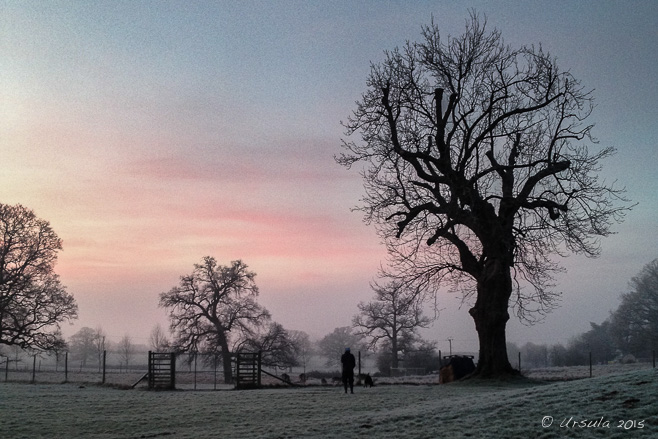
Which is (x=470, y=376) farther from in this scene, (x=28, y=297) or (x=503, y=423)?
(x=28, y=297)

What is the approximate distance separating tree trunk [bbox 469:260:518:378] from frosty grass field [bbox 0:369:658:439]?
2.33 m

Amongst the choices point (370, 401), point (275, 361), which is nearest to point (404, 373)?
point (275, 361)

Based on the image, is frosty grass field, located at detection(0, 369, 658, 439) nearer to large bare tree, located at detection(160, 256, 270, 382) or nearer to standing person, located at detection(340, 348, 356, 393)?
standing person, located at detection(340, 348, 356, 393)

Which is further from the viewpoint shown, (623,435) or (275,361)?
(275,361)

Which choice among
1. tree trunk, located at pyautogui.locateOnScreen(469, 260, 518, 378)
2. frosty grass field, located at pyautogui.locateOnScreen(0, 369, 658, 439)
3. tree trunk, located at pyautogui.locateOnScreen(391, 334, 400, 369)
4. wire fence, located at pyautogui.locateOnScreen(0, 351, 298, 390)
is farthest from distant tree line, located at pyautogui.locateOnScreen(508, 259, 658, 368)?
frosty grass field, located at pyautogui.locateOnScreen(0, 369, 658, 439)

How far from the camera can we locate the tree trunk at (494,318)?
2416 cm

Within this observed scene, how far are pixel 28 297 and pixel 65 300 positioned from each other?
2.71 meters

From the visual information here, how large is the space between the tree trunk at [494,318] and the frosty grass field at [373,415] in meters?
2.33

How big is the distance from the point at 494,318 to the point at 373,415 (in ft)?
38.9

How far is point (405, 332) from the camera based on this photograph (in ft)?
249

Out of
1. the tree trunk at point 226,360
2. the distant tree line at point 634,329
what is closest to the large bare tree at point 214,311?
the tree trunk at point 226,360

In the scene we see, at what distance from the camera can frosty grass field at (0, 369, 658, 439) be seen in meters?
10.2

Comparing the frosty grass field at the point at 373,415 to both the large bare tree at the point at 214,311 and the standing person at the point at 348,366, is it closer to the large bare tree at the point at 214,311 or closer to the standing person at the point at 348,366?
the standing person at the point at 348,366

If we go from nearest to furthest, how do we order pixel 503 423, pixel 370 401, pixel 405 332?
pixel 503 423, pixel 370 401, pixel 405 332
